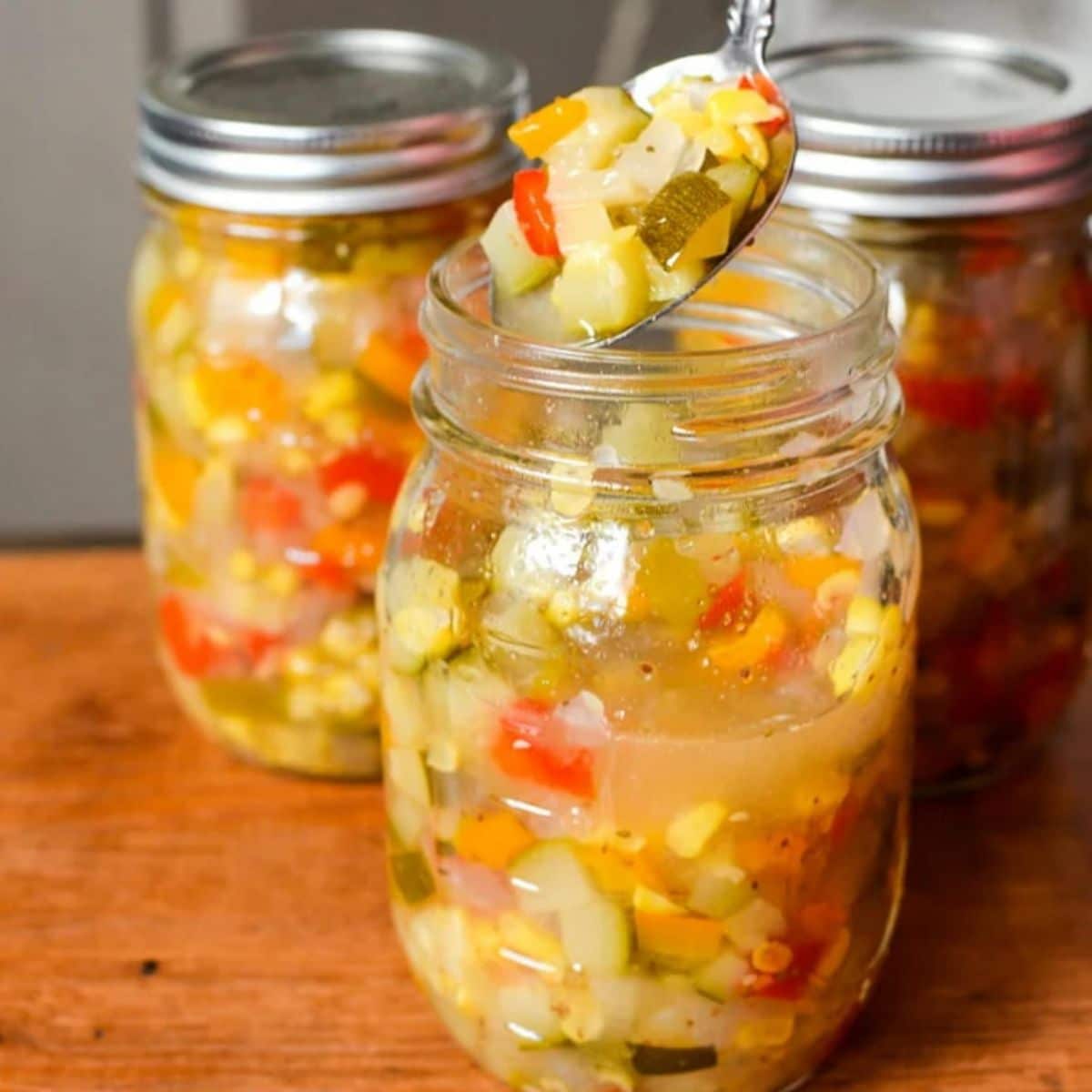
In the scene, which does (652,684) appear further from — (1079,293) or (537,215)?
(1079,293)

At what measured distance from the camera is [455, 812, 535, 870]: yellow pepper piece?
926mm

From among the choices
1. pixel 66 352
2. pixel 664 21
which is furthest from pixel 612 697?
pixel 66 352

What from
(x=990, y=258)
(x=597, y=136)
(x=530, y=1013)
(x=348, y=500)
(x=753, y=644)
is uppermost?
(x=597, y=136)

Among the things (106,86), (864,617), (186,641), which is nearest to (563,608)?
(864,617)

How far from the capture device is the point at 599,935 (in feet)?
2.97

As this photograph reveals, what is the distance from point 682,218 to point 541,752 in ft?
0.95

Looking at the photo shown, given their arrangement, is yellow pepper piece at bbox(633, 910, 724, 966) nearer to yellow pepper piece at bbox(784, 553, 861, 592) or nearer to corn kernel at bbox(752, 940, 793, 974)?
corn kernel at bbox(752, 940, 793, 974)

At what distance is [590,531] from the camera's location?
884 mm

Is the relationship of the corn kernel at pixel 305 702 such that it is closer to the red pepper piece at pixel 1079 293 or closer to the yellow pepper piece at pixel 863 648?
the yellow pepper piece at pixel 863 648

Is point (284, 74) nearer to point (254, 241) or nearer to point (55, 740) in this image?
point (254, 241)

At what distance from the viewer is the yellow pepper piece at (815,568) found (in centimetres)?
90

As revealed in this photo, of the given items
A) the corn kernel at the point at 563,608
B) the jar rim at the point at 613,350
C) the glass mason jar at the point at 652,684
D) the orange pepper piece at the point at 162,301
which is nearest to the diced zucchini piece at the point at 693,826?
the glass mason jar at the point at 652,684

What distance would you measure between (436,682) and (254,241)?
1.30 feet

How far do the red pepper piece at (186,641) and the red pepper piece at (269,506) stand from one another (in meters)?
0.11
